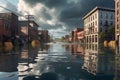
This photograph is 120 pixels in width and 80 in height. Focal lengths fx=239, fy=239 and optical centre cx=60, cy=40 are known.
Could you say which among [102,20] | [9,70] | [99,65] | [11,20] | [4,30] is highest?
[102,20]

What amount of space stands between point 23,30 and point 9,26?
1642 inches

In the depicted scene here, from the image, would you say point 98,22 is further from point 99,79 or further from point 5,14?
point 99,79

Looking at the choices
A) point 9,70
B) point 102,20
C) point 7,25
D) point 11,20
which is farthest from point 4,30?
point 9,70

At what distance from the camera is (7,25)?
264 ft

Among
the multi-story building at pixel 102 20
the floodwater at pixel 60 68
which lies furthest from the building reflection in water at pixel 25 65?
the multi-story building at pixel 102 20

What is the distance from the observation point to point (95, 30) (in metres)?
94.9

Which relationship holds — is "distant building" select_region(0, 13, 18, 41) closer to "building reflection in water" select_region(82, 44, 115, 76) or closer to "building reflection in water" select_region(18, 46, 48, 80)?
"building reflection in water" select_region(18, 46, 48, 80)

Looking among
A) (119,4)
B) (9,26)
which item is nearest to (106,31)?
(119,4)

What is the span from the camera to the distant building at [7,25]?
72.5m

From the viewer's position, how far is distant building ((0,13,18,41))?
72.5 m

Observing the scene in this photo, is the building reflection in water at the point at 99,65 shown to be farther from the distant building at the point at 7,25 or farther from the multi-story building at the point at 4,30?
the distant building at the point at 7,25

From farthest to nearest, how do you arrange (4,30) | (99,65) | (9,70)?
1. (4,30)
2. (99,65)
3. (9,70)

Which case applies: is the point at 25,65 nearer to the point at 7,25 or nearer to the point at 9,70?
the point at 9,70

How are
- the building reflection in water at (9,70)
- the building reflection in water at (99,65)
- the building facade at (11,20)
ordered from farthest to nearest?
the building facade at (11,20), the building reflection in water at (99,65), the building reflection in water at (9,70)
